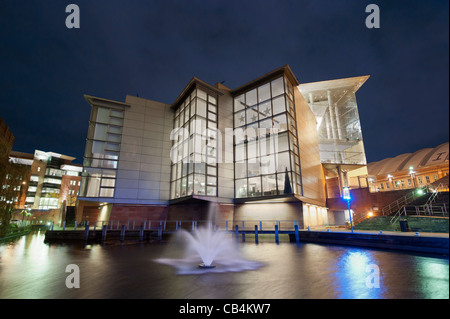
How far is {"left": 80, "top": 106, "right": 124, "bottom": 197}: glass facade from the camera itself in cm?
3231

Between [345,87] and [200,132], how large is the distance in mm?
32033

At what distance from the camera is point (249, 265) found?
10.2m

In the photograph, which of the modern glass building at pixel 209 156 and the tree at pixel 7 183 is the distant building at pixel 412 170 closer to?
the modern glass building at pixel 209 156

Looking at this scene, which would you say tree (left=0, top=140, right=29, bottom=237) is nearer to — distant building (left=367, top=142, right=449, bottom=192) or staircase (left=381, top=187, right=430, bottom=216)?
staircase (left=381, top=187, right=430, bottom=216)

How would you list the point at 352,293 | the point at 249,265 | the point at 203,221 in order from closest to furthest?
the point at 352,293 < the point at 249,265 < the point at 203,221

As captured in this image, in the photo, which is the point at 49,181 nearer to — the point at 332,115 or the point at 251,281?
the point at 332,115

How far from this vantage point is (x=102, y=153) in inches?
1344

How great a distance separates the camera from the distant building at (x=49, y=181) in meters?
80.8

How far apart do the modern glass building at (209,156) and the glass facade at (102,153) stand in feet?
0.44

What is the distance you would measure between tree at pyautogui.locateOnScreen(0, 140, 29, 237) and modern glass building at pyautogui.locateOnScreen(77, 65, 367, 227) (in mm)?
8971
